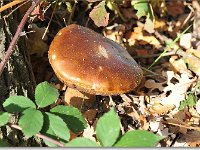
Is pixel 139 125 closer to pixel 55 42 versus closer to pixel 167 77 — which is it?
pixel 167 77

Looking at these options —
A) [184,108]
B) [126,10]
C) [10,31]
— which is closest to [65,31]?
[10,31]

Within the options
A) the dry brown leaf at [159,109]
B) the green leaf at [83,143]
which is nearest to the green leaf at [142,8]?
the dry brown leaf at [159,109]

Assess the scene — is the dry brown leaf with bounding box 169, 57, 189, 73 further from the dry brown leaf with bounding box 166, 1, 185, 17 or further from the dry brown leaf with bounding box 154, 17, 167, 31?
the dry brown leaf with bounding box 166, 1, 185, 17

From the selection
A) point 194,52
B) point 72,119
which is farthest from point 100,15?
point 72,119

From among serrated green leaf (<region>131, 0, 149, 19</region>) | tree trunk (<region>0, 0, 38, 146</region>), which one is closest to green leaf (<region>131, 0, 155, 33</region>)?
serrated green leaf (<region>131, 0, 149, 19</region>)

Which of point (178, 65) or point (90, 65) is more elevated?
point (90, 65)

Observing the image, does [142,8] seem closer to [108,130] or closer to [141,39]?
[141,39]
